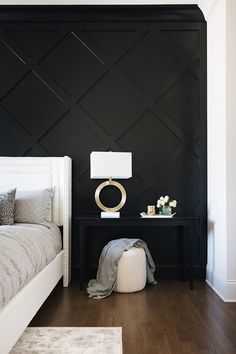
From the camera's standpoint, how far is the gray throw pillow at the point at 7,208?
9.50 ft

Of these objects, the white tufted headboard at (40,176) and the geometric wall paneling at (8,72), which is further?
the geometric wall paneling at (8,72)

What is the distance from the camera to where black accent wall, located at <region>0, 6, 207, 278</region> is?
12.1ft

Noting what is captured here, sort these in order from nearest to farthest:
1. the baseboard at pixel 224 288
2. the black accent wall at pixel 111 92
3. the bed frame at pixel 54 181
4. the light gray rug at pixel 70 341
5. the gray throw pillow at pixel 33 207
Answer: the light gray rug at pixel 70 341, the baseboard at pixel 224 288, the gray throw pillow at pixel 33 207, the bed frame at pixel 54 181, the black accent wall at pixel 111 92

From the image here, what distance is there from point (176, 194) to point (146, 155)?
0.54 metres

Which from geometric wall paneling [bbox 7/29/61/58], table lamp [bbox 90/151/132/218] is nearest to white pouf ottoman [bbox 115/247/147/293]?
table lamp [bbox 90/151/132/218]

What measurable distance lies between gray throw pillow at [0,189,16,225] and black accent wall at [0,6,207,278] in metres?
0.79

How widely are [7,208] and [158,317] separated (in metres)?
1.55

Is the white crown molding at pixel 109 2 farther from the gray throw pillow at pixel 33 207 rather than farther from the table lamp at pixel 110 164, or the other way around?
the gray throw pillow at pixel 33 207

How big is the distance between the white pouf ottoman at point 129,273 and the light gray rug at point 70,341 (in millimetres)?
834

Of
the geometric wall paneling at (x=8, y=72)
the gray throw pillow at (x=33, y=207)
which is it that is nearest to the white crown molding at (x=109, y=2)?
the geometric wall paneling at (x=8, y=72)

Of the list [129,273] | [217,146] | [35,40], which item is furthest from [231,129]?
[35,40]

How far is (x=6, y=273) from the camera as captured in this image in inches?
66.4

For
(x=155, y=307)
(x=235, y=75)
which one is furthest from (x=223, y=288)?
(x=235, y=75)

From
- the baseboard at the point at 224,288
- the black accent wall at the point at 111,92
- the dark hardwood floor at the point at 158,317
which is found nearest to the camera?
the dark hardwood floor at the point at 158,317
